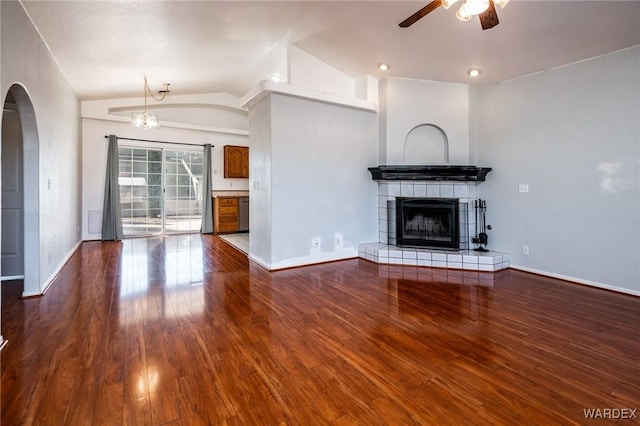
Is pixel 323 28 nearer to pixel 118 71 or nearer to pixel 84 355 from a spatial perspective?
pixel 118 71

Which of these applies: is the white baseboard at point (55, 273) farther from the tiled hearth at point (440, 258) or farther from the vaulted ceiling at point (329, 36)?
the tiled hearth at point (440, 258)

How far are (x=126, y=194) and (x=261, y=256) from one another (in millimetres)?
4239

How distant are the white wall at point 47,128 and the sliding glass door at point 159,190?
158cm

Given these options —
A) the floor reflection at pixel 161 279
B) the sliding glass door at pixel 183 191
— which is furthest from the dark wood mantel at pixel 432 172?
the sliding glass door at pixel 183 191

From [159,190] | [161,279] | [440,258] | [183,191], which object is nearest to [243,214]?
[183,191]

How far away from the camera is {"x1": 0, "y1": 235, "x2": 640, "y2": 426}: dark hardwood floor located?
60.4 inches

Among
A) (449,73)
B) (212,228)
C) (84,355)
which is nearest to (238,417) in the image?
(84,355)

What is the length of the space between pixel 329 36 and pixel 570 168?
134 inches

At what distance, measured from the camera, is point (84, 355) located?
6.59 ft

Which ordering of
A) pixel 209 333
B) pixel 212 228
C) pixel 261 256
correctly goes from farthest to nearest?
pixel 212 228 < pixel 261 256 < pixel 209 333

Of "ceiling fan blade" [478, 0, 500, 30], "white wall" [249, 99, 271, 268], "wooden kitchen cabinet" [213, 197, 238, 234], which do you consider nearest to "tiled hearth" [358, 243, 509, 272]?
"white wall" [249, 99, 271, 268]

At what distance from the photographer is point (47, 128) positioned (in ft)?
11.1

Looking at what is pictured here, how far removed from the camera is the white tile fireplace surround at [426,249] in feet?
13.8

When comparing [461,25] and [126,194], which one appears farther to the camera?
[126,194]
